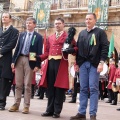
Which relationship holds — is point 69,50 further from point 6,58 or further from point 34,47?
point 6,58

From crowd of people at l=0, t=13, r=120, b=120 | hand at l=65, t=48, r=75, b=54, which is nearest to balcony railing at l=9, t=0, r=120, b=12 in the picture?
crowd of people at l=0, t=13, r=120, b=120

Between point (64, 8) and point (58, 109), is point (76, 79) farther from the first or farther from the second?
point (64, 8)

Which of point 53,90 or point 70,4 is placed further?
point 70,4

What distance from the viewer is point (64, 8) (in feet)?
64.8

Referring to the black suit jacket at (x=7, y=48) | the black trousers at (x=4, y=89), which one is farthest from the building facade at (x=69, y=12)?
the black trousers at (x=4, y=89)

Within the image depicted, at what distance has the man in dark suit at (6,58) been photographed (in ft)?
20.0

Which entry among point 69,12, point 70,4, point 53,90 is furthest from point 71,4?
point 53,90

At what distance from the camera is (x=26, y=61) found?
232 inches

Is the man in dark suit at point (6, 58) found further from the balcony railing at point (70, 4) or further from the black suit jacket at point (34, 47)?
the balcony railing at point (70, 4)

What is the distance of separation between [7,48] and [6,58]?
8.9 inches

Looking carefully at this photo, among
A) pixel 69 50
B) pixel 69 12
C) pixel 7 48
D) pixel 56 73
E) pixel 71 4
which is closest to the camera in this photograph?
pixel 69 50

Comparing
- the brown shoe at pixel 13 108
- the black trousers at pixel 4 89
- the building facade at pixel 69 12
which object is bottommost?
the brown shoe at pixel 13 108

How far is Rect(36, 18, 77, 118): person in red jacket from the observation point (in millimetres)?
5531

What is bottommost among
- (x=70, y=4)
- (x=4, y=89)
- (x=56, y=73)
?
(x=4, y=89)
